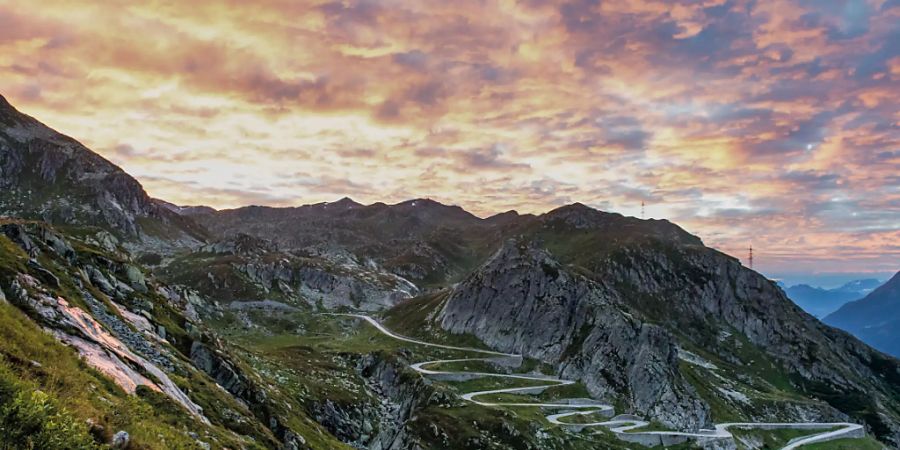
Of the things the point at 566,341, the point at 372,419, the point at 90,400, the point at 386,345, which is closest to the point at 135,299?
the point at 90,400

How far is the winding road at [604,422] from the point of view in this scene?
108 m

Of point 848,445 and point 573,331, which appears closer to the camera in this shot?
point 848,445

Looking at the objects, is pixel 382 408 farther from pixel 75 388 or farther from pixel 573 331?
pixel 75 388

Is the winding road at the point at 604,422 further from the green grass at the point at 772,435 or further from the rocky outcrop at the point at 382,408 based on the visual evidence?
the rocky outcrop at the point at 382,408

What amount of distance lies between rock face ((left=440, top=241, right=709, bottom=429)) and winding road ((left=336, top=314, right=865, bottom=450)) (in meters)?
7.51

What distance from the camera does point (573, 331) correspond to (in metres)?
159

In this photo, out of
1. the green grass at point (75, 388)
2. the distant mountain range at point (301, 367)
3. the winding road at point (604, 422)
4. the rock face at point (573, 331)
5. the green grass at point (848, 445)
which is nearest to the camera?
the green grass at point (75, 388)

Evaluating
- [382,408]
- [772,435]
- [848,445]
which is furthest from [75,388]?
[848,445]

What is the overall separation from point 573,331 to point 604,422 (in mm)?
46687

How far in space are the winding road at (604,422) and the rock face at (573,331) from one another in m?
7.51

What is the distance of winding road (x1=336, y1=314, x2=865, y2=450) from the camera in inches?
4252

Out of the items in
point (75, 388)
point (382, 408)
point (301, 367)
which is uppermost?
point (75, 388)

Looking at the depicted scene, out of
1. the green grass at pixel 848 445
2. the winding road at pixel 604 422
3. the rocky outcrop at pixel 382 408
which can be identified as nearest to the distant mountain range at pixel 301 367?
the rocky outcrop at pixel 382 408

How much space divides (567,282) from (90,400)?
543 feet
